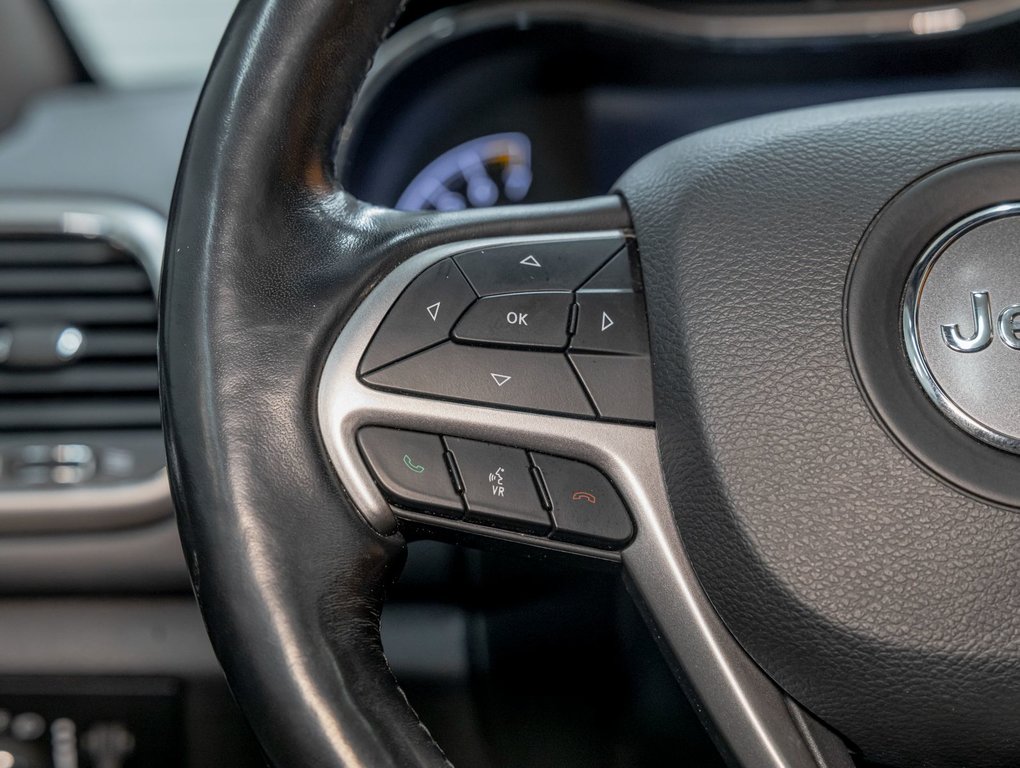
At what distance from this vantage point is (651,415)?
604 millimetres

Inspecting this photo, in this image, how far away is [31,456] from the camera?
96cm

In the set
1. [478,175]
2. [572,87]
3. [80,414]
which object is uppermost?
[572,87]

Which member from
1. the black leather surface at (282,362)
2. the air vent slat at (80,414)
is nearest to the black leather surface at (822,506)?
the black leather surface at (282,362)

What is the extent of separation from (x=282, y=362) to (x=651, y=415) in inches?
7.9

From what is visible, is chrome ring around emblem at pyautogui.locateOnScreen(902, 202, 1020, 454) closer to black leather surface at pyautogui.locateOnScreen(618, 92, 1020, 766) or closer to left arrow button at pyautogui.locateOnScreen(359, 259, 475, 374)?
black leather surface at pyautogui.locateOnScreen(618, 92, 1020, 766)

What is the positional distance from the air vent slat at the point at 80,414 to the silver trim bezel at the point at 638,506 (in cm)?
43

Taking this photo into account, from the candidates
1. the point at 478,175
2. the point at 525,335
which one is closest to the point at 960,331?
the point at 525,335

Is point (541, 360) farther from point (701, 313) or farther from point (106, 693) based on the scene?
Result: point (106, 693)

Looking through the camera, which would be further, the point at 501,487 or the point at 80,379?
the point at 80,379

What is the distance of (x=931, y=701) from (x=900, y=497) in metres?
0.11

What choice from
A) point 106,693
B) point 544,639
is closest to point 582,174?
point 544,639

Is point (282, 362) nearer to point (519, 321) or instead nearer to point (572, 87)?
point (519, 321)

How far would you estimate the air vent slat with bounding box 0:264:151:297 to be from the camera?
3.27 feet

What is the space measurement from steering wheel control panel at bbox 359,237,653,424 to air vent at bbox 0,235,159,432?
438 mm
